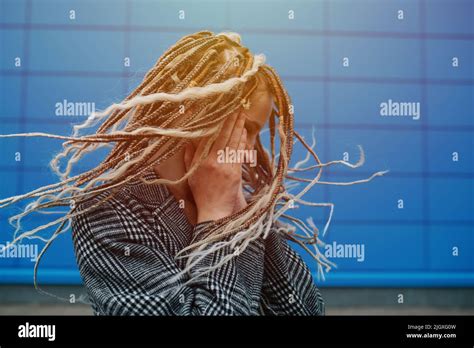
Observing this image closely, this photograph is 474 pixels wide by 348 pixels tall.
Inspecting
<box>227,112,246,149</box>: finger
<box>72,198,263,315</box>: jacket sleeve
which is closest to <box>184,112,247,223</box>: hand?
<box>227,112,246,149</box>: finger

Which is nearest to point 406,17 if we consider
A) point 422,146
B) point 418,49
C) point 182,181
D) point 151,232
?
point 418,49

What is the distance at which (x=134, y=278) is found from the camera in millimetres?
960

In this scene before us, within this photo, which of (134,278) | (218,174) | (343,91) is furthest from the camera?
(343,91)

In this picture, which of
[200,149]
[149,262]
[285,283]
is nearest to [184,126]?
[200,149]

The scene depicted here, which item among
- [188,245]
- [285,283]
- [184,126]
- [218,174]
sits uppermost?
[184,126]

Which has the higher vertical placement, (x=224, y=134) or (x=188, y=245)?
A: (x=224, y=134)

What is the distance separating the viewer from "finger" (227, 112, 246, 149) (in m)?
1.09

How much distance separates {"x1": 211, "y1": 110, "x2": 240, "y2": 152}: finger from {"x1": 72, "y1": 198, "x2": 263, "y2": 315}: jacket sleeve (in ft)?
0.84

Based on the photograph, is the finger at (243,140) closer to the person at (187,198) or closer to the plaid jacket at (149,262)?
the person at (187,198)

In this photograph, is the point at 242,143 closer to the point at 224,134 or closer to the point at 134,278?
the point at 224,134

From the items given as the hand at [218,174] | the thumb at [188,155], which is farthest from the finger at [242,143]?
the thumb at [188,155]

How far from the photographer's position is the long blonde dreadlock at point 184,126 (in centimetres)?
104

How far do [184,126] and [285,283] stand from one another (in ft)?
1.41

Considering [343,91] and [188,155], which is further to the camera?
[343,91]
